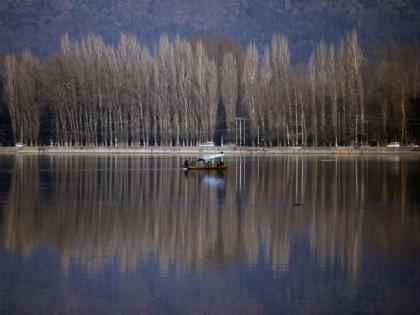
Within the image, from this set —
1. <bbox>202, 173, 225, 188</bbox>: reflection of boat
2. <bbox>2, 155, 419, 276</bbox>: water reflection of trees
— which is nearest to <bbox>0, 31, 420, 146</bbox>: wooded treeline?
<bbox>202, 173, 225, 188</bbox>: reflection of boat

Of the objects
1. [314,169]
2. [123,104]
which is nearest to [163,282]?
[314,169]

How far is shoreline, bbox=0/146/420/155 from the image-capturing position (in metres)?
72.6

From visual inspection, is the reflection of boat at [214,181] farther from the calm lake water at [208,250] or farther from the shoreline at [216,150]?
the shoreline at [216,150]

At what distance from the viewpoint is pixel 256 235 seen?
20266 mm

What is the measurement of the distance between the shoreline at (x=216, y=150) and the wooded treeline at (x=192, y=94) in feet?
4.59

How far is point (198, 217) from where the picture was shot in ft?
77.8

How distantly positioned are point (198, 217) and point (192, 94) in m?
53.8

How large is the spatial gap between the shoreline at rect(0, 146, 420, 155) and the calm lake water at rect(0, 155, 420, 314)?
4032 cm

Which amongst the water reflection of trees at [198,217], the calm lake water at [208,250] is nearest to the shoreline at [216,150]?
the water reflection of trees at [198,217]

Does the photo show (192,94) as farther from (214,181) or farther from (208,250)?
(208,250)

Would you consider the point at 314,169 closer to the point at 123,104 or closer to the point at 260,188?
the point at 260,188

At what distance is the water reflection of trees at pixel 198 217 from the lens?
17766 mm

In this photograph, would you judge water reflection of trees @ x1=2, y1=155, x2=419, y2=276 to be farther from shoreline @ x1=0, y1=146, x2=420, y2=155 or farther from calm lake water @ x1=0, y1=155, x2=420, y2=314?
shoreline @ x1=0, y1=146, x2=420, y2=155

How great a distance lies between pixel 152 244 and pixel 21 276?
3.97 metres
